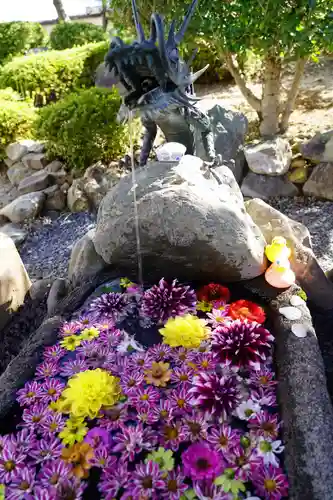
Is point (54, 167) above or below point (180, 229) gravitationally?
below

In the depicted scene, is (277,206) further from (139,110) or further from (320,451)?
(320,451)

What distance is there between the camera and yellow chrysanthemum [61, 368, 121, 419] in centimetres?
208

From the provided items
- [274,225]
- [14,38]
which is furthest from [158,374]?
[14,38]

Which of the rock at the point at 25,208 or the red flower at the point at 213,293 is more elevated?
the red flower at the point at 213,293

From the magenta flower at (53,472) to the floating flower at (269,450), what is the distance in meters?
0.85

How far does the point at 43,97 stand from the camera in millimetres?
8953

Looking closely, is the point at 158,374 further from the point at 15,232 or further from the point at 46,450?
the point at 15,232

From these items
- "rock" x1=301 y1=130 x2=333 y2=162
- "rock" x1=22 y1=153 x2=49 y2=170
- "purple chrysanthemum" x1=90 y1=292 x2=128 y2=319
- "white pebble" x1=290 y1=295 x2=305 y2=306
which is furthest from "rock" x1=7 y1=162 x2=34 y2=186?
"white pebble" x1=290 y1=295 x2=305 y2=306

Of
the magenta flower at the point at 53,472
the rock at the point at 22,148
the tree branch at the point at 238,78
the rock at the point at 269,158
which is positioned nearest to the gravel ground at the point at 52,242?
the rock at the point at 22,148

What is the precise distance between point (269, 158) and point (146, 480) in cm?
427

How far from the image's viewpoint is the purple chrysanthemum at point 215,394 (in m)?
2.05

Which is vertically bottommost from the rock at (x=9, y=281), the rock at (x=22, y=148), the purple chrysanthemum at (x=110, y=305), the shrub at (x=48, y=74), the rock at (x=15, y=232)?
the rock at (x=15, y=232)

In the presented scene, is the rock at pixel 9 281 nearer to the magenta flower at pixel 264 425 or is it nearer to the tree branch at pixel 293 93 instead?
the magenta flower at pixel 264 425

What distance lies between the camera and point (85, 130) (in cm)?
574
